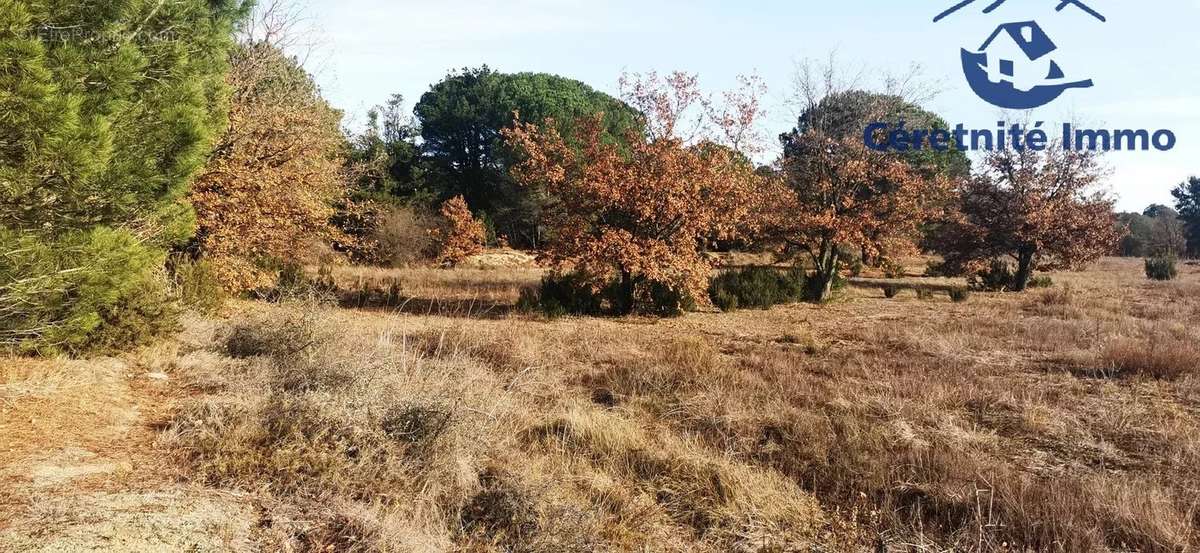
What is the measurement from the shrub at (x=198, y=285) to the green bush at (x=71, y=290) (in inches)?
107

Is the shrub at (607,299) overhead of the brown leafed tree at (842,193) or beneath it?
beneath

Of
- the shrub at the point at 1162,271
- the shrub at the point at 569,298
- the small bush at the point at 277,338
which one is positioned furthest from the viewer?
the shrub at the point at 1162,271

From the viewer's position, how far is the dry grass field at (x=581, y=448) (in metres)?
3.84

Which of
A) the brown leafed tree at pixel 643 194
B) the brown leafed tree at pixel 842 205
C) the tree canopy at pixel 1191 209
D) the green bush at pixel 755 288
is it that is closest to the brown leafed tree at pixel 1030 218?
the brown leafed tree at pixel 842 205

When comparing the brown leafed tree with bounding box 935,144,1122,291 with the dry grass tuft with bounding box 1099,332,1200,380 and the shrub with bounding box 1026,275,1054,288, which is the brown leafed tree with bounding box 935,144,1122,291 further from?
the dry grass tuft with bounding box 1099,332,1200,380

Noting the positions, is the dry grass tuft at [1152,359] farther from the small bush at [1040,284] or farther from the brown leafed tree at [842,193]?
the small bush at [1040,284]

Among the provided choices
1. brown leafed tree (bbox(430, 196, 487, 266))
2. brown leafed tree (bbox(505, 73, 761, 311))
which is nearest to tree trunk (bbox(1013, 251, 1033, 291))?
brown leafed tree (bbox(505, 73, 761, 311))

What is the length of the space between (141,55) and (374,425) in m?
3.96

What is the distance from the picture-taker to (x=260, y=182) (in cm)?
1160

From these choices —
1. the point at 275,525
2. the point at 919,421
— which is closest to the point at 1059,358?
the point at 919,421

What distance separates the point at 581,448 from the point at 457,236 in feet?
79.9

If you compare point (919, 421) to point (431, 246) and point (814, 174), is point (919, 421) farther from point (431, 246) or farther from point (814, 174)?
point (431, 246)

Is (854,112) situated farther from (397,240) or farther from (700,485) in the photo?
(397,240)

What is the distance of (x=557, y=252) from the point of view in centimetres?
1322
